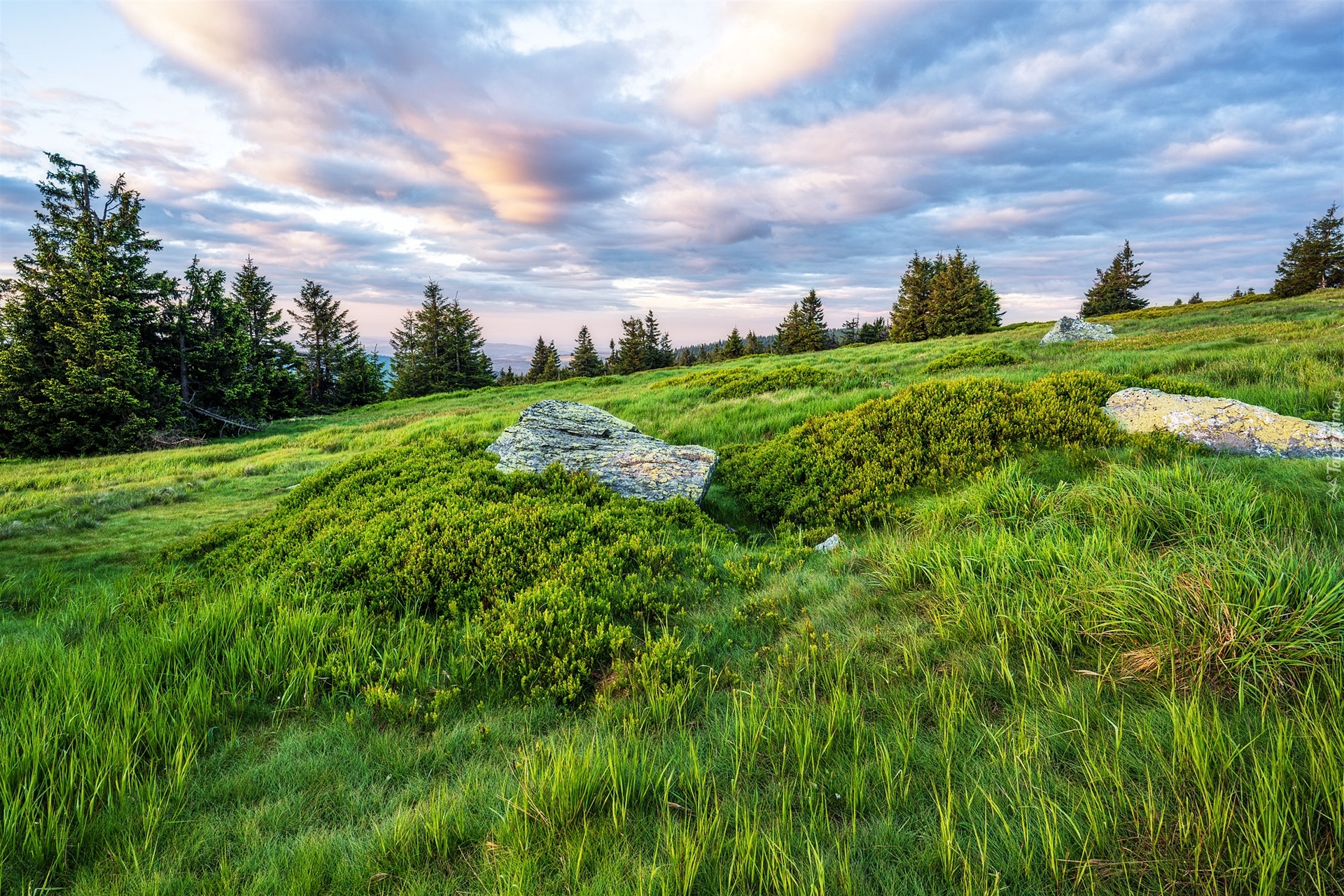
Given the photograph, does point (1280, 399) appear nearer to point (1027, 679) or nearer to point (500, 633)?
point (1027, 679)

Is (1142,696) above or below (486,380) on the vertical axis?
below

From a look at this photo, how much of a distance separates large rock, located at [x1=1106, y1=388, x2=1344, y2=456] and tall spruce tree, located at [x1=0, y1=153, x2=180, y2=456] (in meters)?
34.8

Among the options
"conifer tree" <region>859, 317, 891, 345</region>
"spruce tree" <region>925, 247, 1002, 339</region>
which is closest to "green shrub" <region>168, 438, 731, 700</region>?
"spruce tree" <region>925, 247, 1002, 339</region>

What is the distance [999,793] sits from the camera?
7.48 feet

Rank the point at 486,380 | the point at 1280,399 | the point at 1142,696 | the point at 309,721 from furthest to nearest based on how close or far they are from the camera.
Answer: the point at 486,380, the point at 1280,399, the point at 309,721, the point at 1142,696

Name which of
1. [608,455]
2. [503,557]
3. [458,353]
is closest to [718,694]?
[503,557]

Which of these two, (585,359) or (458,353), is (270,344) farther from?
(585,359)

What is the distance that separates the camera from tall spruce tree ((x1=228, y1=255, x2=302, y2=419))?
121 feet

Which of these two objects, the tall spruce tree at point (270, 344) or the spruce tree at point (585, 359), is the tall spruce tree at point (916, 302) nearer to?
the spruce tree at point (585, 359)

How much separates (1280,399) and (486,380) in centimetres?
6680

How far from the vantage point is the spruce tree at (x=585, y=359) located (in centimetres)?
8119

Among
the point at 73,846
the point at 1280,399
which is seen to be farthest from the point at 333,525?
the point at 1280,399

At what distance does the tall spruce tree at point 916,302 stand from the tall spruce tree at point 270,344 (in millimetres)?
67015

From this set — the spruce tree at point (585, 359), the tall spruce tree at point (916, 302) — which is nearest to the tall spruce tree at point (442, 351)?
the spruce tree at point (585, 359)
